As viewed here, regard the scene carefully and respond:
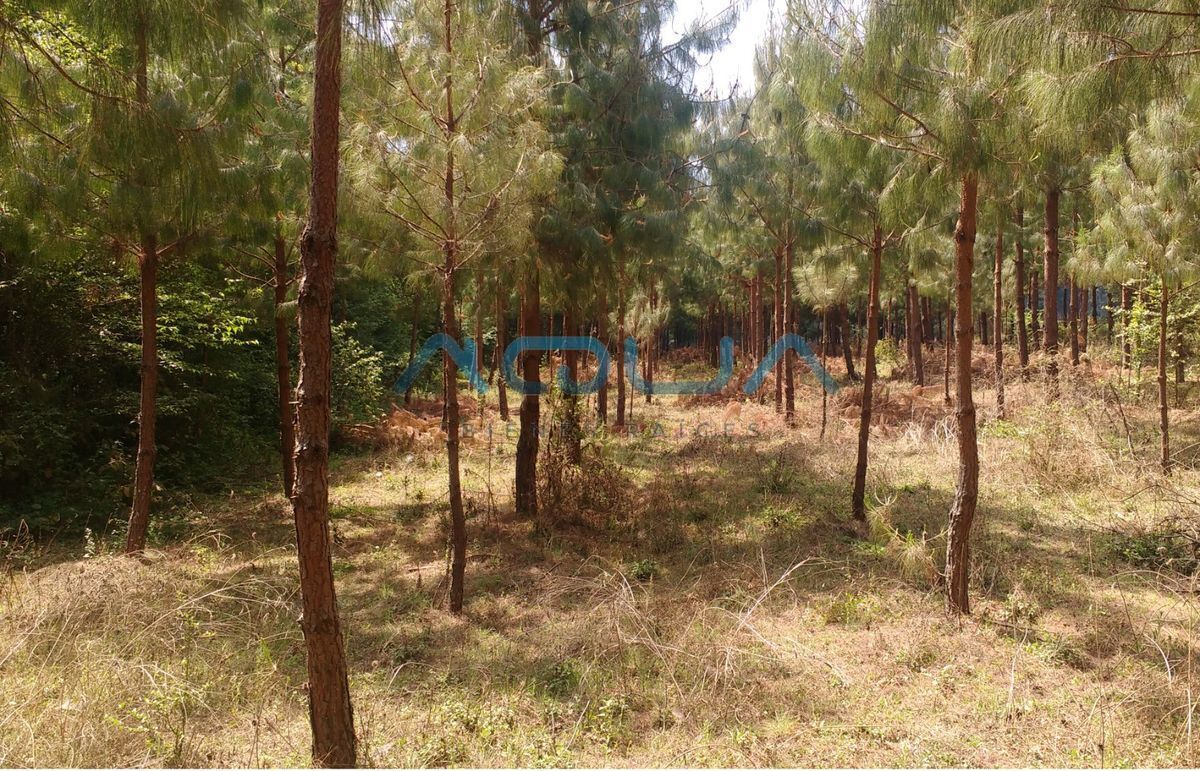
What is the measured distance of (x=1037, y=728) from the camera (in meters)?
3.51

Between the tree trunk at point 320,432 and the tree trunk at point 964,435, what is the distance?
446 centimetres

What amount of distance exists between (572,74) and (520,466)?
5.24 m

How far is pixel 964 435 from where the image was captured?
4910mm

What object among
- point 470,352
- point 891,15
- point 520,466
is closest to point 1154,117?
point 891,15

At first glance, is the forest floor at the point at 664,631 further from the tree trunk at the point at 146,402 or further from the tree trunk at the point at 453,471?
the tree trunk at the point at 146,402

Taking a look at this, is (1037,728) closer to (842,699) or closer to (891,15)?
(842,699)

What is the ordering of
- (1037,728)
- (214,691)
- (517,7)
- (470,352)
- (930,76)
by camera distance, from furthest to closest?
(470,352) < (517,7) < (930,76) < (214,691) < (1037,728)

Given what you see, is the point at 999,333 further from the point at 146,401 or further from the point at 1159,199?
the point at 146,401

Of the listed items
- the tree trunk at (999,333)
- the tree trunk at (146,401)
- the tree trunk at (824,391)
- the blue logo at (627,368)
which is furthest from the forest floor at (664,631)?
the blue logo at (627,368)

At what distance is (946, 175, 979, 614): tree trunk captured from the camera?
4918mm

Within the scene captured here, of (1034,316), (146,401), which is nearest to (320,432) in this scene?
(146,401)

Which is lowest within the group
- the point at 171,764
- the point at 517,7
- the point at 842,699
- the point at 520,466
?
the point at 842,699

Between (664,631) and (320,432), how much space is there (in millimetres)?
3154

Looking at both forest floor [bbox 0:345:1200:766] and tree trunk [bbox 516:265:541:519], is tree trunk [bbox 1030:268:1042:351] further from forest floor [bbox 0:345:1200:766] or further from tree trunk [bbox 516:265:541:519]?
tree trunk [bbox 516:265:541:519]
